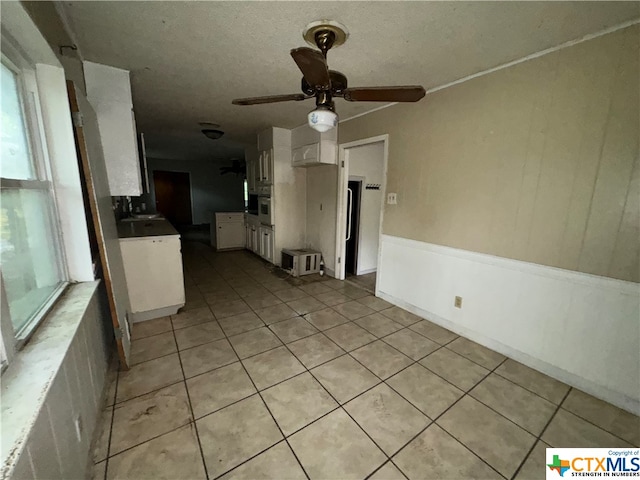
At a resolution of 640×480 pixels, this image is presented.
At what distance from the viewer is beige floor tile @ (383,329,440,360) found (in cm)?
223

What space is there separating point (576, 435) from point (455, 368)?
27.5 inches

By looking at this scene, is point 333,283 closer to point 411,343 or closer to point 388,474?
point 411,343

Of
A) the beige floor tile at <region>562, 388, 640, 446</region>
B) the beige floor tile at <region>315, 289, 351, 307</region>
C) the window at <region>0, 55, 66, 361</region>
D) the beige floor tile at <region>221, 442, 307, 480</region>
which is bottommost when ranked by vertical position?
the beige floor tile at <region>562, 388, 640, 446</region>

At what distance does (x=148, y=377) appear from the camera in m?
1.85

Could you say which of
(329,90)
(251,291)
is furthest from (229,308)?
(329,90)

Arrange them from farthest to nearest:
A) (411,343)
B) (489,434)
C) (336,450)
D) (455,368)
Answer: (411,343)
(455,368)
(489,434)
(336,450)

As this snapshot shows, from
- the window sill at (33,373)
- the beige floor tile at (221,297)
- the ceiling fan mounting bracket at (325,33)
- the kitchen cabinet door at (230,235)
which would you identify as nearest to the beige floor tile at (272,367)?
the window sill at (33,373)

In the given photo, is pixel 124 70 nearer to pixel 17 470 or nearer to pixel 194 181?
pixel 17 470

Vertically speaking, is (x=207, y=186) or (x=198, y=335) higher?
(x=207, y=186)

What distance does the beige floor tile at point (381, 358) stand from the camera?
199cm

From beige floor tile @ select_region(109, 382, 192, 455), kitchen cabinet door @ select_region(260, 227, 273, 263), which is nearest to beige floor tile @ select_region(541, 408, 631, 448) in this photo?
beige floor tile @ select_region(109, 382, 192, 455)

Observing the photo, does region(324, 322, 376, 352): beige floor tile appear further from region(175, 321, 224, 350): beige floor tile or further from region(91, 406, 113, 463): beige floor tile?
region(91, 406, 113, 463): beige floor tile

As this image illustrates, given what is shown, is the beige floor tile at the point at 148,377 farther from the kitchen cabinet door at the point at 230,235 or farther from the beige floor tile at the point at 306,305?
the kitchen cabinet door at the point at 230,235

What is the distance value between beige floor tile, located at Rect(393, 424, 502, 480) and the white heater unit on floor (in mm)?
2943
